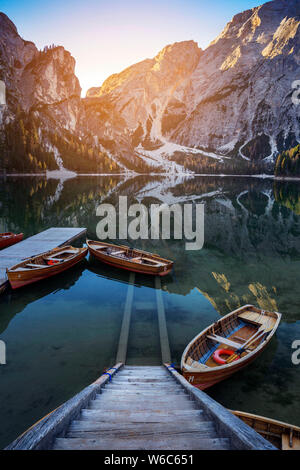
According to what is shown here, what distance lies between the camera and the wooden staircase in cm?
348

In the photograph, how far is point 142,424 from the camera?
414cm

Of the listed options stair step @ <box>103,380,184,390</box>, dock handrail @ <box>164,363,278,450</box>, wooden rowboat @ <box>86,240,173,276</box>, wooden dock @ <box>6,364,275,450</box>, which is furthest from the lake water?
dock handrail @ <box>164,363,278,450</box>

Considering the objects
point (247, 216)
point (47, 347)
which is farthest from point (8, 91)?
point (47, 347)

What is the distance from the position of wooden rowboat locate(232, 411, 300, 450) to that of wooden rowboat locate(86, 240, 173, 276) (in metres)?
11.8

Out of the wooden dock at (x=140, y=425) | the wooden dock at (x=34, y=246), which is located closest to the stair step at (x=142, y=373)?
the wooden dock at (x=140, y=425)

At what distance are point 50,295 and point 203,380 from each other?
35.5ft

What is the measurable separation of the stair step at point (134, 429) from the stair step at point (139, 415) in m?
0.16

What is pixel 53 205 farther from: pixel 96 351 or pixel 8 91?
pixel 8 91

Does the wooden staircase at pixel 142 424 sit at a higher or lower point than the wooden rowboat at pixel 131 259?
higher

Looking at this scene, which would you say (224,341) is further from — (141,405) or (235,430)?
(235,430)

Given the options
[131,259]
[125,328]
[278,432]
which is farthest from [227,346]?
[131,259]

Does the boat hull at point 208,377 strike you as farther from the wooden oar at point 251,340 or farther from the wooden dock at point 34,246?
the wooden dock at point 34,246

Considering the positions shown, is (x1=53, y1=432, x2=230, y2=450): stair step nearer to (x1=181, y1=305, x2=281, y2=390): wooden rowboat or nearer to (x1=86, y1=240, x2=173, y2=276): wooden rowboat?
(x1=181, y1=305, x2=281, y2=390): wooden rowboat

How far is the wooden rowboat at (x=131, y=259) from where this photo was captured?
58.5 feet
